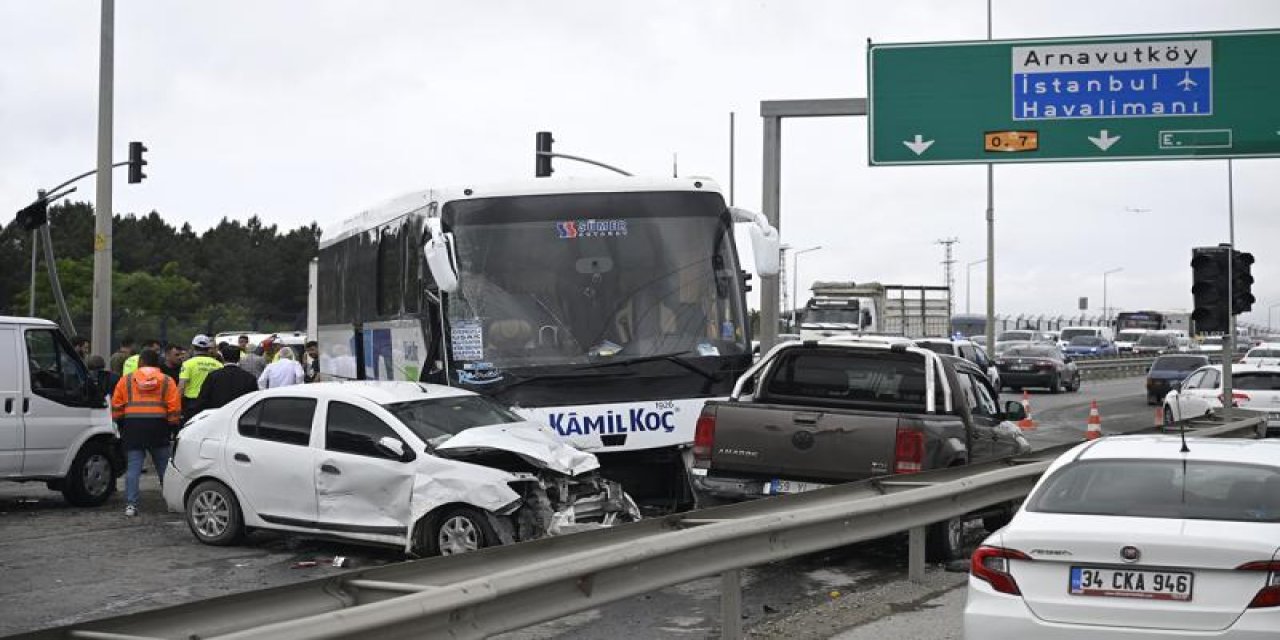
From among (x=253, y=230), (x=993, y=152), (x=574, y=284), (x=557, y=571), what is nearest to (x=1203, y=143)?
(x=993, y=152)

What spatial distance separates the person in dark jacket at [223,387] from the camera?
1719 centimetres

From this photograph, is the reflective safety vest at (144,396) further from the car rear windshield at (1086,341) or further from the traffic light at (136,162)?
the car rear windshield at (1086,341)

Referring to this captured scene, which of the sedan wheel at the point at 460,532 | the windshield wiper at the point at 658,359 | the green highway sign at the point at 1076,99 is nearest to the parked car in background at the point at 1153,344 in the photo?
the green highway sign at the point at 1076,99

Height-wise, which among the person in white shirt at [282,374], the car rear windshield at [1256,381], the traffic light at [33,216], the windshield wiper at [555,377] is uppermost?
the traffic light at [33,216]

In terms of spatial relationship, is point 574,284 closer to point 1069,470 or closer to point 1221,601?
point 1069,470

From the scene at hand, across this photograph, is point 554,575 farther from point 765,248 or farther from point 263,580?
point 765,248

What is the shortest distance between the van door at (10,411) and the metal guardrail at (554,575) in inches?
385

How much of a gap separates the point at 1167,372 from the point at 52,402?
109ft

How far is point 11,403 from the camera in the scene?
1641 cm

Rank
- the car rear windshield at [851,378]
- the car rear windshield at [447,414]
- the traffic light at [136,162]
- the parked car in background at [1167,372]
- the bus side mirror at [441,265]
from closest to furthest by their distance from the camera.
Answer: the car rear windshield at [447,414], the car rear windshield at [851,378], the bus side mirror at [441,265], the traffic light at [136,162], the parked car in background at [1167,372]

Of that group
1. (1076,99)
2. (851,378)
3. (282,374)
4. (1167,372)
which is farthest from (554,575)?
(1167,372)

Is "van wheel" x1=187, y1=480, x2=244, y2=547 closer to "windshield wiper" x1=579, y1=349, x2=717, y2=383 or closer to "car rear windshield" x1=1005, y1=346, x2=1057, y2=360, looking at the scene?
"windshield wiper" x1=579, y1=349, x2=717, y2=383

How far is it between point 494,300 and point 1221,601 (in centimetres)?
904

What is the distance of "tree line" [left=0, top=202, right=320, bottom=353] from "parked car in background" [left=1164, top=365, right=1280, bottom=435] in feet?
218
